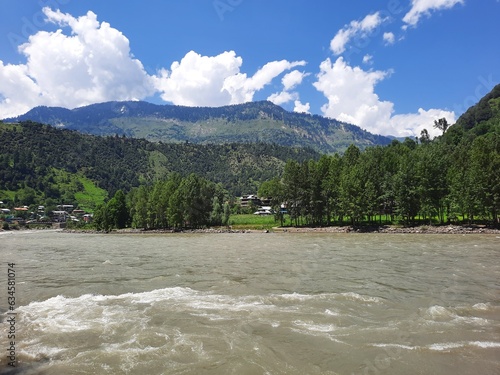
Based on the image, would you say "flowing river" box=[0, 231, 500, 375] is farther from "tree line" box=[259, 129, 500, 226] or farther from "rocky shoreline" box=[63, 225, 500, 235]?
"tree line" box=[259, 129, 500, 226]

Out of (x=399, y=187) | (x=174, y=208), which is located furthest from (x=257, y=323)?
(x=174, y=208)

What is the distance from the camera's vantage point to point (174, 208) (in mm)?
108375

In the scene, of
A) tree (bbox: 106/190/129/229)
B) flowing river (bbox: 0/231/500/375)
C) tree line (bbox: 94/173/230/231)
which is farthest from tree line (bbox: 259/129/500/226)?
tree (bbox: 106/190/129/229)

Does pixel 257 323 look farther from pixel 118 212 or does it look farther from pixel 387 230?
pixel 118 212

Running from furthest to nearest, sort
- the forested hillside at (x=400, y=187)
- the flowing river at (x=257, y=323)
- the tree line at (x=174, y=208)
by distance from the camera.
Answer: the tree line at (x=174, y=208)
the forested hillside at (x=400, y=187)
the flowing river at (x=257, y=323)

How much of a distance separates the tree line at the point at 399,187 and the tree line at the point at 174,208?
22131 millimetres

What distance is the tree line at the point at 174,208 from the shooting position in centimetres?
10944

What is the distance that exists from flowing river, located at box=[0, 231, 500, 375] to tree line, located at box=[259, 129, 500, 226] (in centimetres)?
5617

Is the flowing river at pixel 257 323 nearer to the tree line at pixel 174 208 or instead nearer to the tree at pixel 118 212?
the tree line at pixel 174 208

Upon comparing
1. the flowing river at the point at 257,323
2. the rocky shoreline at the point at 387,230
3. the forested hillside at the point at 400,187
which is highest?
the forested hillside at the point at 400,187

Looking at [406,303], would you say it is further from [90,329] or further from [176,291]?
[90,329]

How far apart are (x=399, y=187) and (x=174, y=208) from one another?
65311 millimetres

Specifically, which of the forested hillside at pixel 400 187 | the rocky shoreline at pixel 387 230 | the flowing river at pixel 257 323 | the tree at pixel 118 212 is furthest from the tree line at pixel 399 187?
the tree at pixel 118 212

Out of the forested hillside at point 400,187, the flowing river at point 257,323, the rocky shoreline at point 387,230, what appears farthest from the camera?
the forested hillside at point 400,187
